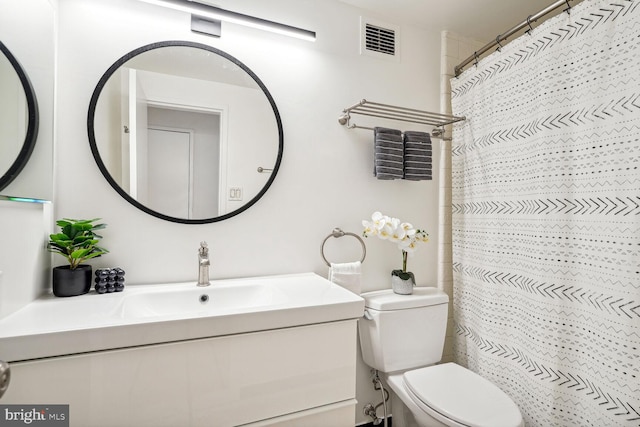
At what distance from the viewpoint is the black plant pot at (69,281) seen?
44.4 inches

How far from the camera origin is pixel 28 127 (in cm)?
97

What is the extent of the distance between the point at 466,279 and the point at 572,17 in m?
1.21

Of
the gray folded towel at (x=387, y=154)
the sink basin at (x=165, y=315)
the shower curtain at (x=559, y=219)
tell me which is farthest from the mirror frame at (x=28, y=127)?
the shower curtain at (x=559, y=219)

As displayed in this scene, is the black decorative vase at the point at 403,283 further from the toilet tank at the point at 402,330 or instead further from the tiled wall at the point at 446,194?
the tiled wall at the point at 446,194

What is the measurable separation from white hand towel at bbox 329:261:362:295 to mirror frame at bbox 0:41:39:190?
3.80 feet

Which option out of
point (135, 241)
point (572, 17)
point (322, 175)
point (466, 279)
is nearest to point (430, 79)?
point (572, 17)

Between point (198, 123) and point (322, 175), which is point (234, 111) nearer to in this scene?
point (198, 123)

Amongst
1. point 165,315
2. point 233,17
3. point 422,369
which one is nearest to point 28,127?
point 165,315

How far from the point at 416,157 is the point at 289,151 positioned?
0.67 metres

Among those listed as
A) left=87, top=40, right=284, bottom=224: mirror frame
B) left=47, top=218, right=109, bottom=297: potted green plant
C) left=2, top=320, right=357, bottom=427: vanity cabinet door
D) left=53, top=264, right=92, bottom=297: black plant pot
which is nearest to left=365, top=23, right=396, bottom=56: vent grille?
left=87, top=40, right=284, bottom=224: mirror frame

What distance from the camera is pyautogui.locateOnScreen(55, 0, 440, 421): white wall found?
1.26 m

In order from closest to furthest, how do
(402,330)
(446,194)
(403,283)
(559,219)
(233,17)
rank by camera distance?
1. (559,219)
2. (233,17)
3. (402,330)
4. (403,283)
5. (446,194)

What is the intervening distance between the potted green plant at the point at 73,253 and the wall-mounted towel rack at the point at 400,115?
1.20 m

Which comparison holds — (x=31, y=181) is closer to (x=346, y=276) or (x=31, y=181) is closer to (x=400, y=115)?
(x=346, y=276)
